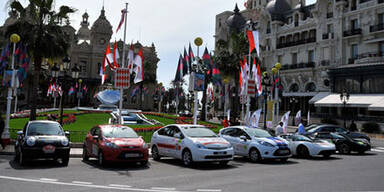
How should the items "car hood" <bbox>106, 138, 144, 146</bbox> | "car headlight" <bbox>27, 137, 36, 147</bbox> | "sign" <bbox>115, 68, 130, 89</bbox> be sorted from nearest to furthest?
"car headlight" <bbox>27, 137, 36, 147</bbox> < "car hood" <bbox>106, 138, 144, 146</bbox> < "sign" <bbox>115, 68, 130, 89</bbox>

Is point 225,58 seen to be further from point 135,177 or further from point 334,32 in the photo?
point 135,177

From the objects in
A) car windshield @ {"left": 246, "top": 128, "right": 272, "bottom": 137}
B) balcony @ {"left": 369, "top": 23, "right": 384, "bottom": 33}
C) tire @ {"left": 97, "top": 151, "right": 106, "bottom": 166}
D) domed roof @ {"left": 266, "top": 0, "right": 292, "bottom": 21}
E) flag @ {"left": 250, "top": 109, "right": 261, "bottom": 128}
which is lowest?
tire @ {"left": 97, "top": 151, "right": 106, "bottom": 166}

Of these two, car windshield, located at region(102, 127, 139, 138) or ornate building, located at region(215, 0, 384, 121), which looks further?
ornate building, located at region(215, 0, 384, 121)

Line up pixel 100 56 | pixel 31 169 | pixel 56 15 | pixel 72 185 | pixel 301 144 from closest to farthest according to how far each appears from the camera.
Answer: pixel 72 185, pixel 31 169, pixel 301 144, pixel 56 15, pixel 100 56

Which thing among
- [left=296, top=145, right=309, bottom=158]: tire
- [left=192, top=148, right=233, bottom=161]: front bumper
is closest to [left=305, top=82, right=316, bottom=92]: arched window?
[left=296, top=145, right=309, bottom=158]: tire

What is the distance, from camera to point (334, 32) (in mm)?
43875

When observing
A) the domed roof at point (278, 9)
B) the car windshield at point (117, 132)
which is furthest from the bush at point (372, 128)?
the car windshield at point (117, 132)

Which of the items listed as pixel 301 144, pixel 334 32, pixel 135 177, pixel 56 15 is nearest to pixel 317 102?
pixel 334 32

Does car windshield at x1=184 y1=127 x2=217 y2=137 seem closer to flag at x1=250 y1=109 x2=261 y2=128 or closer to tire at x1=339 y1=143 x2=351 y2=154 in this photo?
flag at x1=250 y1=109 x2=261 y2=128

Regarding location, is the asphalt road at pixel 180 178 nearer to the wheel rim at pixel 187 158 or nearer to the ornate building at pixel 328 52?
the wheel rim at pixel 187 158

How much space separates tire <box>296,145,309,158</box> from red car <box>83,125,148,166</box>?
27.9ft

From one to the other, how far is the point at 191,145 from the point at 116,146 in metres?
2.78

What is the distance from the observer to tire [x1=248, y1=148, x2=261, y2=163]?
14181 mm

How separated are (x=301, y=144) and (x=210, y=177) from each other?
8106 mm
